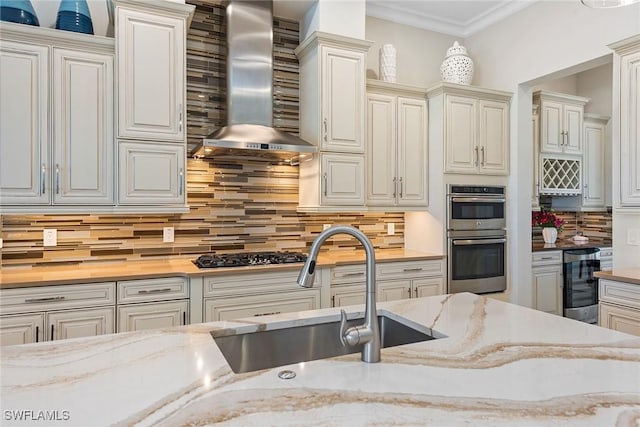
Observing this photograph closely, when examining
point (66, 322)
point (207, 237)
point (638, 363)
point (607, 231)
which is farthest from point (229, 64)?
point (607, 231)

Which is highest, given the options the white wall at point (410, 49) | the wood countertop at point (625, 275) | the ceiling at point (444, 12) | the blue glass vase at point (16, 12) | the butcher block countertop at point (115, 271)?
the ceiling at point (444, 12)

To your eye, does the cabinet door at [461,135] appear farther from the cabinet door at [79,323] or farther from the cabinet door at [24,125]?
the cabinet door at [24,125]

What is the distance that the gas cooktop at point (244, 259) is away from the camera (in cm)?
287

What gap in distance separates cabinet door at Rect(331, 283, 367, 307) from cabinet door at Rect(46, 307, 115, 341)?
1524mm

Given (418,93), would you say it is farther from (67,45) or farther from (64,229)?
(64,229)

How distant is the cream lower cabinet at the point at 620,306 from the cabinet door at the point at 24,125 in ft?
12.0

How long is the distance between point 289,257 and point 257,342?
1.64m

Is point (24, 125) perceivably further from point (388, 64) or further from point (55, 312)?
point (388, 64)

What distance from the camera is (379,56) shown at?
3.88 m

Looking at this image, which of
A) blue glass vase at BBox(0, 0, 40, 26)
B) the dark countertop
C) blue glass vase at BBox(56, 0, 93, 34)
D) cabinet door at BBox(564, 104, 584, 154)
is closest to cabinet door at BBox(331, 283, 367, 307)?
the dark countertop

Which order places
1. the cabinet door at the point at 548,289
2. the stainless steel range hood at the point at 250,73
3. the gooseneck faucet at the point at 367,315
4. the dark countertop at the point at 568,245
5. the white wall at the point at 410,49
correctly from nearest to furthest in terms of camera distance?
the gooseneck faucet at the point at 367,315, the stainless steel range hood at the point at 250,73, the white wall at the point at 410,49, the cabinet door at the point at 548,289, the dark countertop at the point at 568,245

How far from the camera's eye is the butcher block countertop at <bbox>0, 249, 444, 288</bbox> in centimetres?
242

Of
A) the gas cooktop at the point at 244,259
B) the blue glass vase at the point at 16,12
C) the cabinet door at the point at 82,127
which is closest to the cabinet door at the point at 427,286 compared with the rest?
the gas cooktop at the point at 244,259

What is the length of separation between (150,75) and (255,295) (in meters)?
1.65
